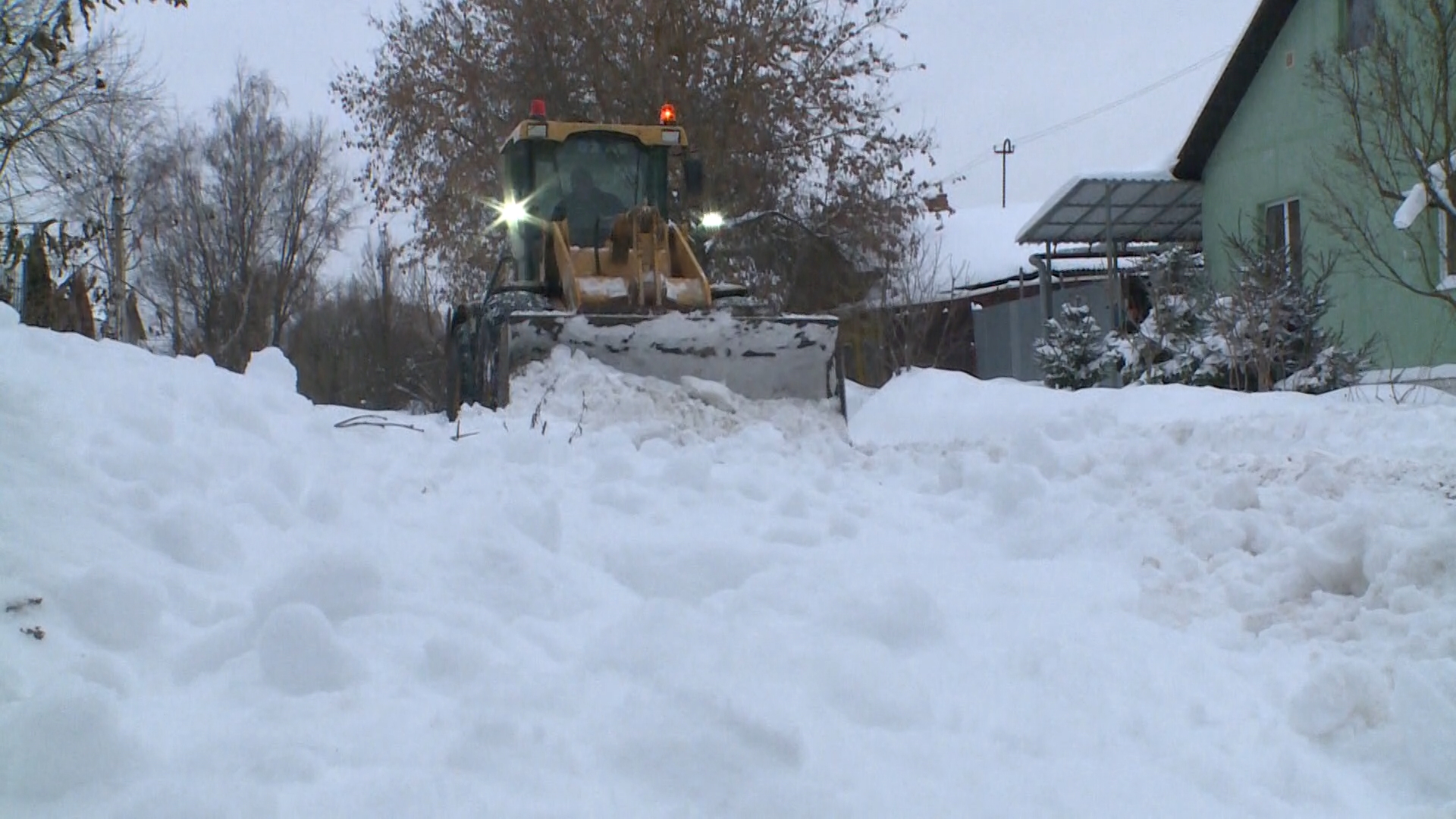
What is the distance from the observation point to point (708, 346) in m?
7.70

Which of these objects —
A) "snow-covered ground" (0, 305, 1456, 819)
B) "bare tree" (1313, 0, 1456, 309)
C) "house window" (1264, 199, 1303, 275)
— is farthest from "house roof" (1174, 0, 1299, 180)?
"snow-covered ground" (0, 305, 1456, 819)

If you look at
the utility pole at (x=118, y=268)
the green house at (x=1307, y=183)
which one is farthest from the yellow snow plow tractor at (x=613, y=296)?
the utility pole at (x=118, y=268)

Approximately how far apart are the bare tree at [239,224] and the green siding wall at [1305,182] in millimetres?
24371

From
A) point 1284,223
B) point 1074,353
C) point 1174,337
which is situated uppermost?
point 1284,223

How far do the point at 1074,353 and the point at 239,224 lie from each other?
25065 millimetres

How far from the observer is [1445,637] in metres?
2.98

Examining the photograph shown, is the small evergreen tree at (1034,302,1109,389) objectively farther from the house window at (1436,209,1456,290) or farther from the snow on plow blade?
the snow on plow blade

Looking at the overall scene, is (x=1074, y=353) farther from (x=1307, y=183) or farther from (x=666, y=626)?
(x=666, y=626)

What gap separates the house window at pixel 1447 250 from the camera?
11484mm

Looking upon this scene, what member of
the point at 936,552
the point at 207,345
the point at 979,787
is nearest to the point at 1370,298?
the point at 936,552

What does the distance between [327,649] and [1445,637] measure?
2685 millimetres

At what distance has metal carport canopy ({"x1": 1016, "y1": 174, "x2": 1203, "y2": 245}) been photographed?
15.6 meters

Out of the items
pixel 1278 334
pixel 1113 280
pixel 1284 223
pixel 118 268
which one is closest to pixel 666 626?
pixel 1278 334

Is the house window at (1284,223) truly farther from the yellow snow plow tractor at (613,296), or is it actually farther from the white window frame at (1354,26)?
the yellow snow plow tractor at (613,296)
